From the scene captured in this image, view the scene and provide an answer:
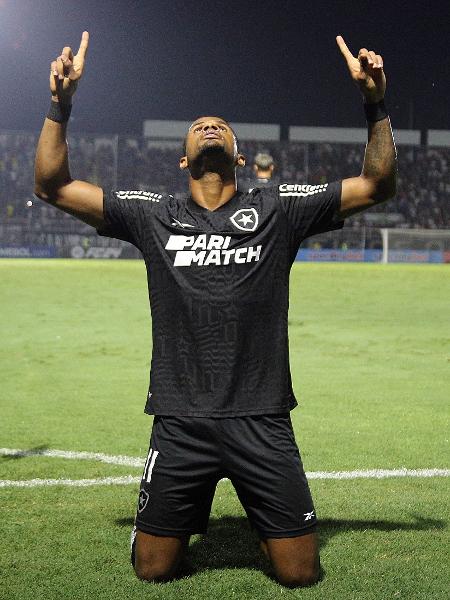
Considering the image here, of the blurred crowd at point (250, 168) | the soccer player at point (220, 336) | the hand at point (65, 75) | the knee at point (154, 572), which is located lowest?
the knee at point (154, 572)

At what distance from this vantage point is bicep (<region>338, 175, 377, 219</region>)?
161 inches

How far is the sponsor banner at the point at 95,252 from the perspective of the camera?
3616 cm

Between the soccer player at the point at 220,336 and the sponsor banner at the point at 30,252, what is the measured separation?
110ft

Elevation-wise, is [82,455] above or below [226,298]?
below

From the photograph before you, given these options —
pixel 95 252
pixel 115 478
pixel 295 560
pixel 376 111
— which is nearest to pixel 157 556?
pixel 295 560

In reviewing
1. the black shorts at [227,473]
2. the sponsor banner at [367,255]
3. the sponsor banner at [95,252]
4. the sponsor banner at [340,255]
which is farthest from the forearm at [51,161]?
the sponsor banner at [340,255]

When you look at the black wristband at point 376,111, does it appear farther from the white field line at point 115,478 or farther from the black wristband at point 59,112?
the white field line at point 115,478

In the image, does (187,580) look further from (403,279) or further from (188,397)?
(403,279)

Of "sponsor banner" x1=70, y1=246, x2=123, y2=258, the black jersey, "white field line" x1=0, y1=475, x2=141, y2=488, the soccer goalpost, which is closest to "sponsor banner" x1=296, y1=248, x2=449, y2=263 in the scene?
the soccer goalpost

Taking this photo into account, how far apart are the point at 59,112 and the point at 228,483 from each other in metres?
2.84

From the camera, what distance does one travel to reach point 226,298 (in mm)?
4117

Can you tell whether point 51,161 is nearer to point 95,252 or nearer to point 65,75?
point 65,75

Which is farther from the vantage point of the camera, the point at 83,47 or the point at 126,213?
the point at 126,213

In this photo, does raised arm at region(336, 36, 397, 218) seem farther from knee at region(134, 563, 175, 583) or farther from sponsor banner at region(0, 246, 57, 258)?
sponsor banner at region(0, 246, 57, 258)
